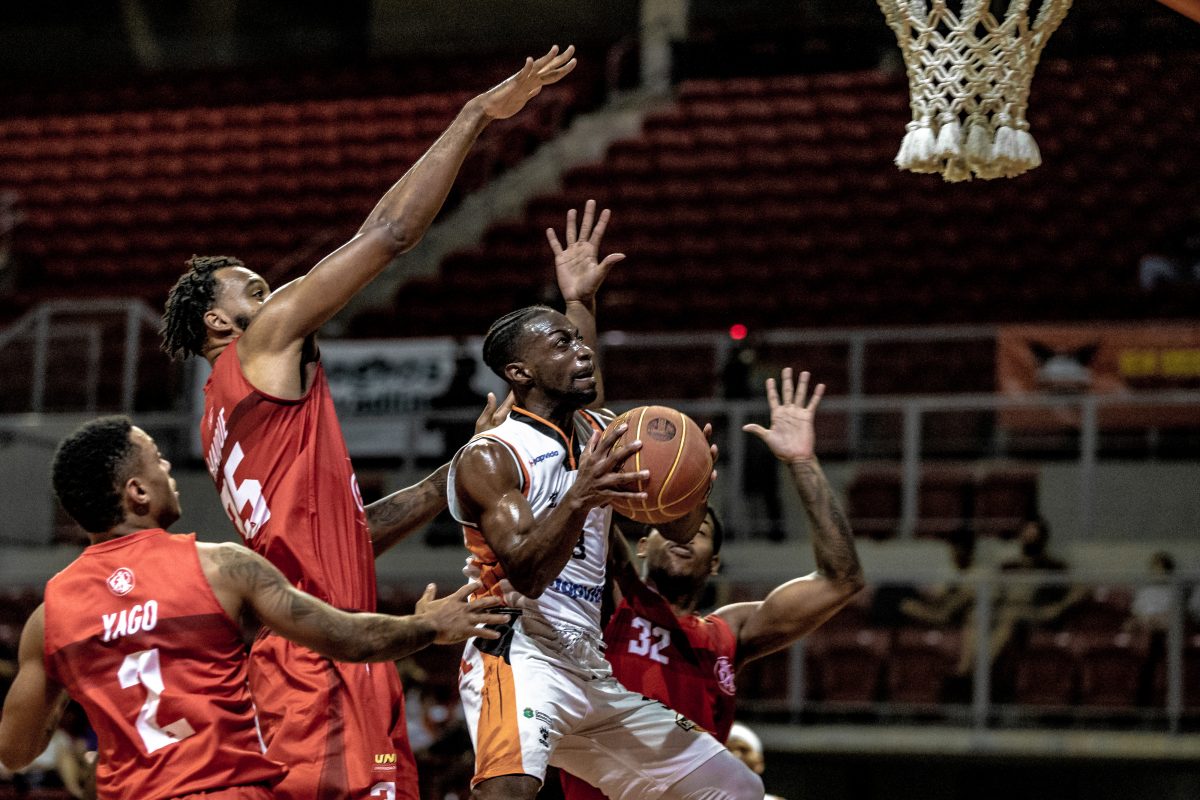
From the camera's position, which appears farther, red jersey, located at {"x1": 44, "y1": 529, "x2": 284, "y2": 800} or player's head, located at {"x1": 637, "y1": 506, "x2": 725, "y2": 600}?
player's head, located at {"x1": 637, "y1": 506, "x2": 725, "y2": 600}

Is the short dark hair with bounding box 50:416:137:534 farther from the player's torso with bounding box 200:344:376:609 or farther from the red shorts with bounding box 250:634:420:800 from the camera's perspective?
the red shorts with bounding box 250:634:420:800

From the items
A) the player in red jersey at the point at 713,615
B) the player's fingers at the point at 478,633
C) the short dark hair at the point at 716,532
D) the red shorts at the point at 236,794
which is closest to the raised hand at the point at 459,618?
the player's fingers at the point at 478,633

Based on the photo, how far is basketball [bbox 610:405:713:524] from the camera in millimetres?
4531

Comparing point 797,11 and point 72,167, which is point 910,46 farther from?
point 72,167

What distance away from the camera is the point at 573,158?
691 inches

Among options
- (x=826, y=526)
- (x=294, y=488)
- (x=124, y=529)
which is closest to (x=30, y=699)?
(x=124, y=529)

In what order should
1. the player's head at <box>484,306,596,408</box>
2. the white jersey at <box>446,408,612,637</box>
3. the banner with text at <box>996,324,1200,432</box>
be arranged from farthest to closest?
1. the banner with text at <box>996,324,1200,432</box>
2. the player's head at <box>484,306,596,408</box>
3. the white jersey at <box>446,408,612,637</box>

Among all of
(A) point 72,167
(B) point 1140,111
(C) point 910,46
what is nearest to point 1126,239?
(B) point 1140,111

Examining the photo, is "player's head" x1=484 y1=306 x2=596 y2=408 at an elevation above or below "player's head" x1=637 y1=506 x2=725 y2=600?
above

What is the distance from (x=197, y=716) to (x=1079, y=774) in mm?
7154

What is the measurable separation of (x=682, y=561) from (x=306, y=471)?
5.33 ft

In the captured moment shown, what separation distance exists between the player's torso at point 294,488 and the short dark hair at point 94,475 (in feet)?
1.22

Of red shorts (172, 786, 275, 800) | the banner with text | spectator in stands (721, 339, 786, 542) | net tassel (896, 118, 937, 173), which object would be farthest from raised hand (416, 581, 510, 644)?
the banner with text

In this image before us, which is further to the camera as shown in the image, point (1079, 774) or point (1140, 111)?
point (1140, 111)
